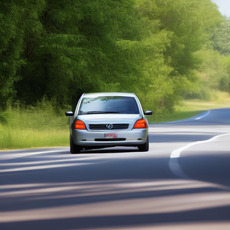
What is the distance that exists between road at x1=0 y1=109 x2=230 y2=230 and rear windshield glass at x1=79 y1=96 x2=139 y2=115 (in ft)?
4.46

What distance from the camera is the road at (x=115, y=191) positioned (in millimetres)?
12391

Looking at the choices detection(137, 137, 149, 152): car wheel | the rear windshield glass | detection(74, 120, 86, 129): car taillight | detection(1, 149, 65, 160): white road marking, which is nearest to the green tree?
the rear windshield glass

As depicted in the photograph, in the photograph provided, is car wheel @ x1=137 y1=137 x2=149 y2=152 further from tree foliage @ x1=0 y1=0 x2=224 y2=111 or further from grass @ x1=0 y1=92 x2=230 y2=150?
tree foliage @ x1=0 y1=0 x2=224 y2=111

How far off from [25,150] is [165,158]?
19.8 ft

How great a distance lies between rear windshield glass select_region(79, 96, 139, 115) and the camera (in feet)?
90.6

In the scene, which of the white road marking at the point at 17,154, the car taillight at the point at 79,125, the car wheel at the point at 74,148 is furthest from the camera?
the car wheel at the point at 74,148

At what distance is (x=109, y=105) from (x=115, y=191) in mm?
11972

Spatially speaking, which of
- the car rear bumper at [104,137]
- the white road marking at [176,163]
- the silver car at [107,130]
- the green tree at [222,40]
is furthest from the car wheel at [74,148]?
the green tree at [222,40]

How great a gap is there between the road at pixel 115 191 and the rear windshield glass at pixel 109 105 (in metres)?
1.36

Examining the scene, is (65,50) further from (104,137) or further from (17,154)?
(104,137)

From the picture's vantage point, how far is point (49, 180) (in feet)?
60.5

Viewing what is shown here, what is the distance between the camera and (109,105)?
27953 mm

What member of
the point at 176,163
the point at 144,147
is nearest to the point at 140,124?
the point at 144,147

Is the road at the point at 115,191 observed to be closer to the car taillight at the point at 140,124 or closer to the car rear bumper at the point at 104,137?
the car rear bumper at the point at 104,137
